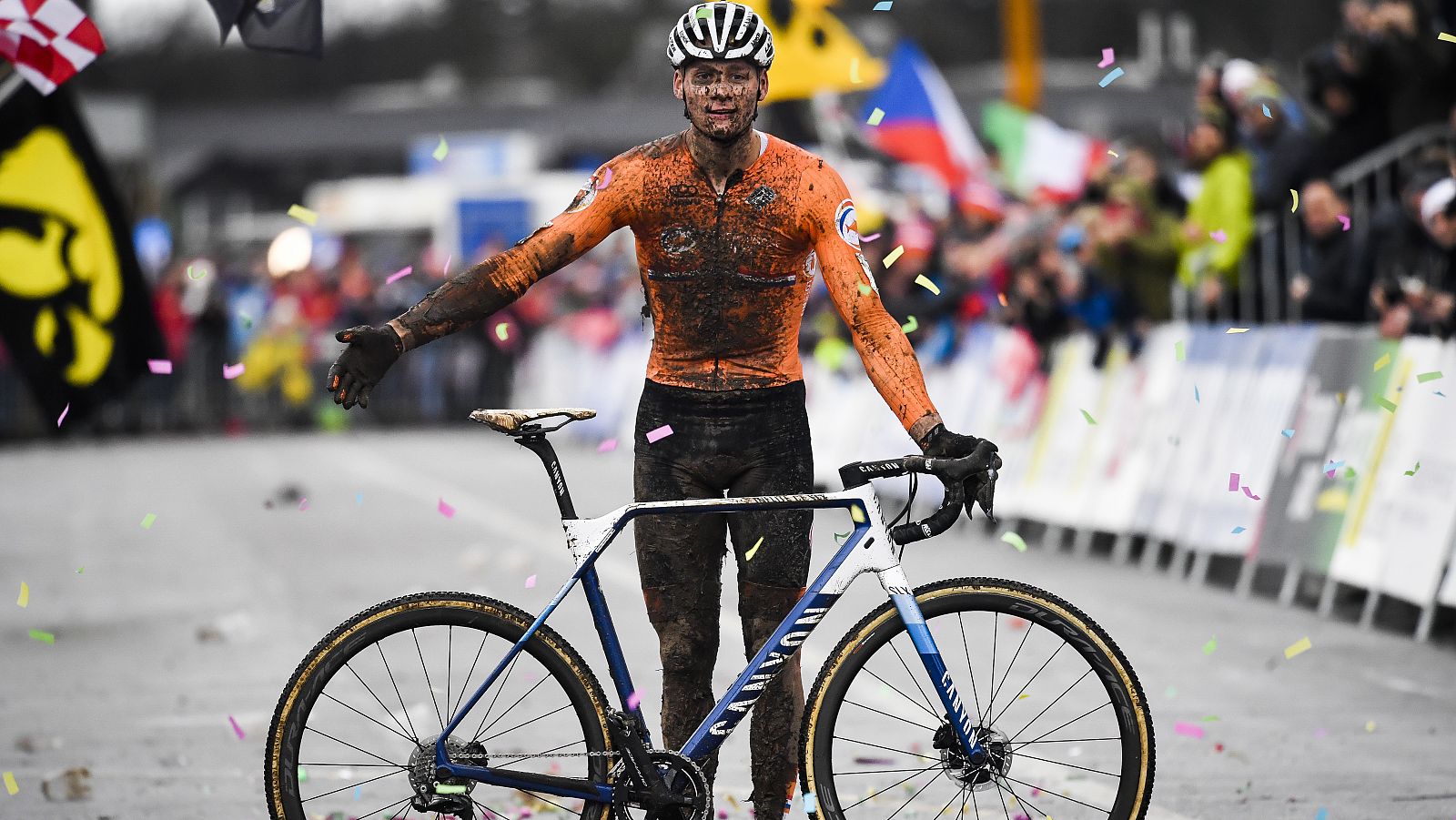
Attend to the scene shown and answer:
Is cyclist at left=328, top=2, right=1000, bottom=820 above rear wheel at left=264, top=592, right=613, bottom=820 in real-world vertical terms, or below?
above

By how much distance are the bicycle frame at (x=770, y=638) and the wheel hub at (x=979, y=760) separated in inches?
0.9

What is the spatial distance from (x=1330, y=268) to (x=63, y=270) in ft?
22.3

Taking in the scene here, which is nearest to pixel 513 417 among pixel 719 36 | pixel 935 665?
pixel 719 36

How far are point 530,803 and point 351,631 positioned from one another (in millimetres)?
1654

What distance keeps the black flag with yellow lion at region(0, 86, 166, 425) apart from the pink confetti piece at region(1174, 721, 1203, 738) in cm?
527

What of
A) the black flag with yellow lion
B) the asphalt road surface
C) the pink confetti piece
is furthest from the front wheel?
the black flag with yellow lion

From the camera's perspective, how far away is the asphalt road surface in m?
7.29

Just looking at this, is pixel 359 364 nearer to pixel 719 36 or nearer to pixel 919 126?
pixel 719 36

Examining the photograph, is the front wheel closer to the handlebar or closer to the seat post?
the handlebar

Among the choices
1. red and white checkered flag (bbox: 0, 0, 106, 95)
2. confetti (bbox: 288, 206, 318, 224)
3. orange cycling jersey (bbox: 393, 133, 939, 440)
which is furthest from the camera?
red and white checkered flag (bbox: 0, 0, 106, 95)

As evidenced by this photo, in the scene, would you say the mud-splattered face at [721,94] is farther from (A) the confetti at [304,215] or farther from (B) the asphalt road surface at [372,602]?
(A) the confetti at [304,215]

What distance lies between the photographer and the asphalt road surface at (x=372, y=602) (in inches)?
287

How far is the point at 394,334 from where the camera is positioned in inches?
211

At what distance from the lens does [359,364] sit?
5.25 m
